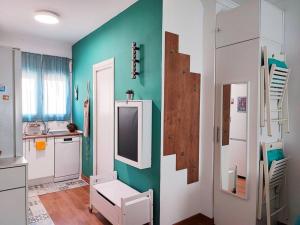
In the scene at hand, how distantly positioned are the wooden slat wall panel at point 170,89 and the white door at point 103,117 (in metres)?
1.11

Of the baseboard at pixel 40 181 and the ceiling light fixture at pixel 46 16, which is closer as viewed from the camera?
the ceiling light fixture at pixel 46 16

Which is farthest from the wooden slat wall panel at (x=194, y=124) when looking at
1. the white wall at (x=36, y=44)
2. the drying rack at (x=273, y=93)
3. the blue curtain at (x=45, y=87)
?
the white wall at (x=36, y=44)

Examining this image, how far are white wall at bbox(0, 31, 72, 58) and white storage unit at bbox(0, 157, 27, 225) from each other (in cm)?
274

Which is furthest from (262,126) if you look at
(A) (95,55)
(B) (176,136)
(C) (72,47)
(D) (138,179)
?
(C) (72,47)

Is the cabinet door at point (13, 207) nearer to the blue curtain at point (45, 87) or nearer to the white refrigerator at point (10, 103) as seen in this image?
the white refrigerator at point (10, 103)

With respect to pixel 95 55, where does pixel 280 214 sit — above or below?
below

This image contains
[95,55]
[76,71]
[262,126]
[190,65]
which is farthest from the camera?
[76,71]

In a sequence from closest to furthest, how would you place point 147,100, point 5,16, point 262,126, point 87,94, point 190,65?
point 262,126 → point 147,100 → point 190,65 → point 5,16 → point 87,94

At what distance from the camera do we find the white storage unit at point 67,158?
4.05 m

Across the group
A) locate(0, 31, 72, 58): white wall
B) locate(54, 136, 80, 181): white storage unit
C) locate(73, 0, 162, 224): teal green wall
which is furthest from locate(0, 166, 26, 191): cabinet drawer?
Result: locate(0, 31, 72, 58): white wall

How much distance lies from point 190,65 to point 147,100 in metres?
0.71

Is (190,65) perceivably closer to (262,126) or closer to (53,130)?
(262,126)

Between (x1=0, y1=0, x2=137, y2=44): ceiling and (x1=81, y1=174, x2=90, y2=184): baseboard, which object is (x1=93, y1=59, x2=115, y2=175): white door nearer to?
(x1=81, y1=174, x2=90, y2=184): baseboard

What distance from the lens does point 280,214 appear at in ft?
8.46
